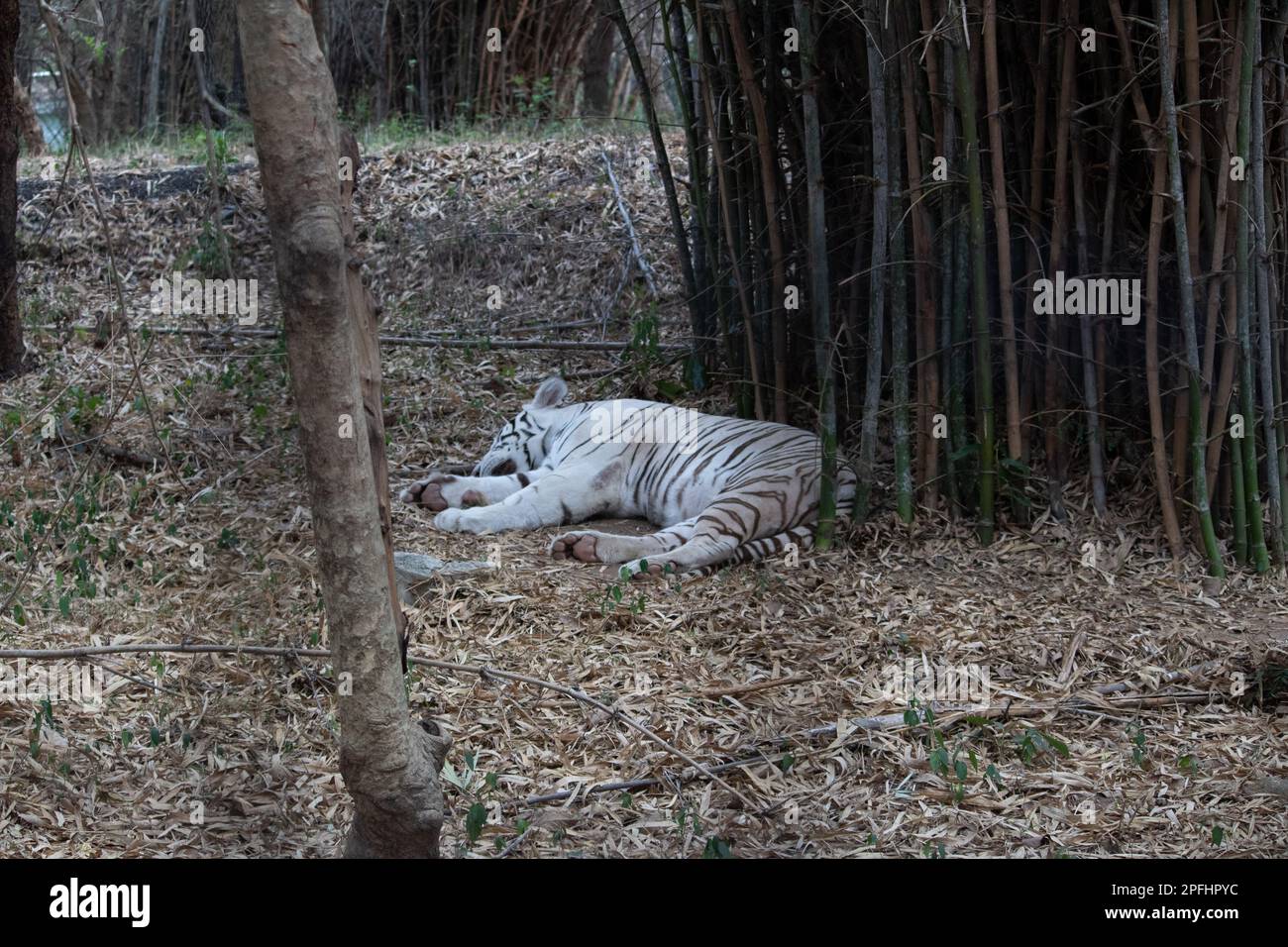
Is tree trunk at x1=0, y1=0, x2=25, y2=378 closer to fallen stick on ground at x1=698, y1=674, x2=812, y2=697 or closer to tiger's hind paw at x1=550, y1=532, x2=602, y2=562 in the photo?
tiger's hind paw at x1=550, y1=532, x2=602, y2=562

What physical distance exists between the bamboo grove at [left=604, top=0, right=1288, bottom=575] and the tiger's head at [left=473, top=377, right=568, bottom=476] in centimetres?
113

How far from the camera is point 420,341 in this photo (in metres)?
5.79

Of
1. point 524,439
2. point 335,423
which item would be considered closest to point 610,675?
point 335,423

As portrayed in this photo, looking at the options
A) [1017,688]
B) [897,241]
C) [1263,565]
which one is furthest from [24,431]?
[1263,565]

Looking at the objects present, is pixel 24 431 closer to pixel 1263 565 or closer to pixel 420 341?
pixel 420 341

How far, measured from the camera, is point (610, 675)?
3.19m

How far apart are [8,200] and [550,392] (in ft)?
7.48

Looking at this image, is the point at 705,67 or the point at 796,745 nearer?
the point at 796,745

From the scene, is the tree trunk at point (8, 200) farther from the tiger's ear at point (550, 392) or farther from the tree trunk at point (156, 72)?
the tree trunk at point (156, 72)

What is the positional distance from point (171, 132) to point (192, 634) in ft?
20.2

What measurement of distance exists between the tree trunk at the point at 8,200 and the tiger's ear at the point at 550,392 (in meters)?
2.02

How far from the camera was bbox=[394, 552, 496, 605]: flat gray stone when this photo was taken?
142 inches

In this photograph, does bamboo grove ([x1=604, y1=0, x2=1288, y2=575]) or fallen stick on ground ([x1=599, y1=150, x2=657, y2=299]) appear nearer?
bamboo grove ([x1=604, y1=0, x2=1288, y2=575])

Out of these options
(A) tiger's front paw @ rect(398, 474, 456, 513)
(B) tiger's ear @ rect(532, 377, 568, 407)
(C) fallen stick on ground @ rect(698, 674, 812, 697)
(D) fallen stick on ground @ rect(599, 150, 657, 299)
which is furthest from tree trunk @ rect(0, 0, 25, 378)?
(C) fallen stick on ground @ rect(698, 674, 812, 697)
